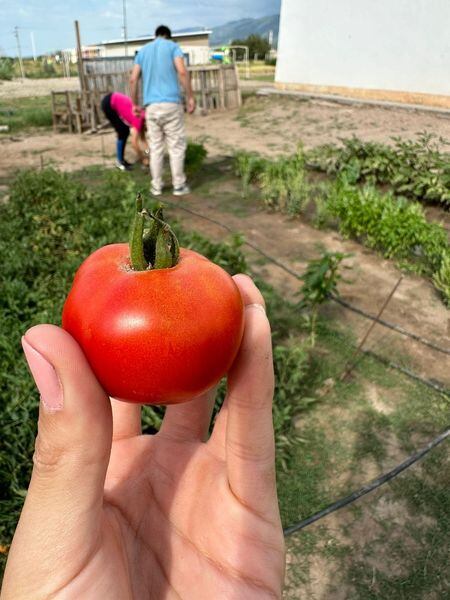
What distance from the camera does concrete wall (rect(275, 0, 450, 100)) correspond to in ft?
41.3

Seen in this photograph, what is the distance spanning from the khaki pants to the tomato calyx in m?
6.30

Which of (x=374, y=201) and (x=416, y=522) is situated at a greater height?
(x=374, y=201)

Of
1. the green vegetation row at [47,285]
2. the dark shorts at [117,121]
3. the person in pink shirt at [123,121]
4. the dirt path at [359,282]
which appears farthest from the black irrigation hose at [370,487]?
the dark shorts at [117,121]

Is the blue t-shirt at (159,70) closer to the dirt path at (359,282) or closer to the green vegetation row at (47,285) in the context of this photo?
the green vegetation row at (47,285)

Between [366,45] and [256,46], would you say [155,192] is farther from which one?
[256,46]

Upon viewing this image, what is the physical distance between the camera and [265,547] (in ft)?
4.29

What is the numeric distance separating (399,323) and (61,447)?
3.51 metres

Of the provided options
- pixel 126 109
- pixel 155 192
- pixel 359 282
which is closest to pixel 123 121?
pixel 126 109

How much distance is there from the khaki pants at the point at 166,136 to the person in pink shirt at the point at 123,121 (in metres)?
1.49

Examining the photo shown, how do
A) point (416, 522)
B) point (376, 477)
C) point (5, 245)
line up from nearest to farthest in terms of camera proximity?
point (416, 522) → point (376, 477) → point (5, 245)

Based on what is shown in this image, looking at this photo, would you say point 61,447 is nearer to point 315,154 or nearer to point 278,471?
point 278,471

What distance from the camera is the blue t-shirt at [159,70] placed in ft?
21.7

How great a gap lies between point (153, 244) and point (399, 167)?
593cm

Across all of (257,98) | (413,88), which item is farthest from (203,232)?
(257,98)
